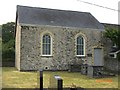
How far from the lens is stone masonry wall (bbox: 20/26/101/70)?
97.7 ft

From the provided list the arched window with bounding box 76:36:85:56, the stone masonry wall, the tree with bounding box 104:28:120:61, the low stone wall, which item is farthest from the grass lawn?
the arched window with bounding box 76:36:85:56

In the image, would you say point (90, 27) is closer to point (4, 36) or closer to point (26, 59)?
point (26, 59)

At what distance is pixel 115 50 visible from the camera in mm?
37156

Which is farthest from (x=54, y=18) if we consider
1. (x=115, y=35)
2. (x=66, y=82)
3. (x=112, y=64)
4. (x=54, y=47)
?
(x=66, y=82)

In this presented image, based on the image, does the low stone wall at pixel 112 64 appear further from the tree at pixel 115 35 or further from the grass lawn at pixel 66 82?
the grass lawn at pixel 66 82

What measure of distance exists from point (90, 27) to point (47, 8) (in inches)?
251

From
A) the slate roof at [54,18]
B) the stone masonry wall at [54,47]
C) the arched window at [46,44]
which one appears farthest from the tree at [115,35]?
the arched window at [46,44]

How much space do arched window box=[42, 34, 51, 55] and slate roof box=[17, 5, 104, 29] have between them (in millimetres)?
1639

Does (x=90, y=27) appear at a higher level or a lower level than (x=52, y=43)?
higher

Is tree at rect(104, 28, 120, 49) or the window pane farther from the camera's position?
the window pane

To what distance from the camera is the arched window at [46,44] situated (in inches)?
1209

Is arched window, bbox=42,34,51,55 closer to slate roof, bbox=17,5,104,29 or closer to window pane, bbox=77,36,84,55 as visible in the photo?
slate roof, bbox=17,5,104,29

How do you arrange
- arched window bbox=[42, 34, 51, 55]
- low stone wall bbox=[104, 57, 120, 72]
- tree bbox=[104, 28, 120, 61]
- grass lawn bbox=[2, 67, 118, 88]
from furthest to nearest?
arched window bbox=[42, 34, 51, 55] < tree bbox=[104, 28, 120, 61] < low stone wall bbox=[104, 57, 120, 72] < grass lawn bbox=[2, 67, 118, 88]

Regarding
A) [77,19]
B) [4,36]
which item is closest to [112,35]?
[77,19]
